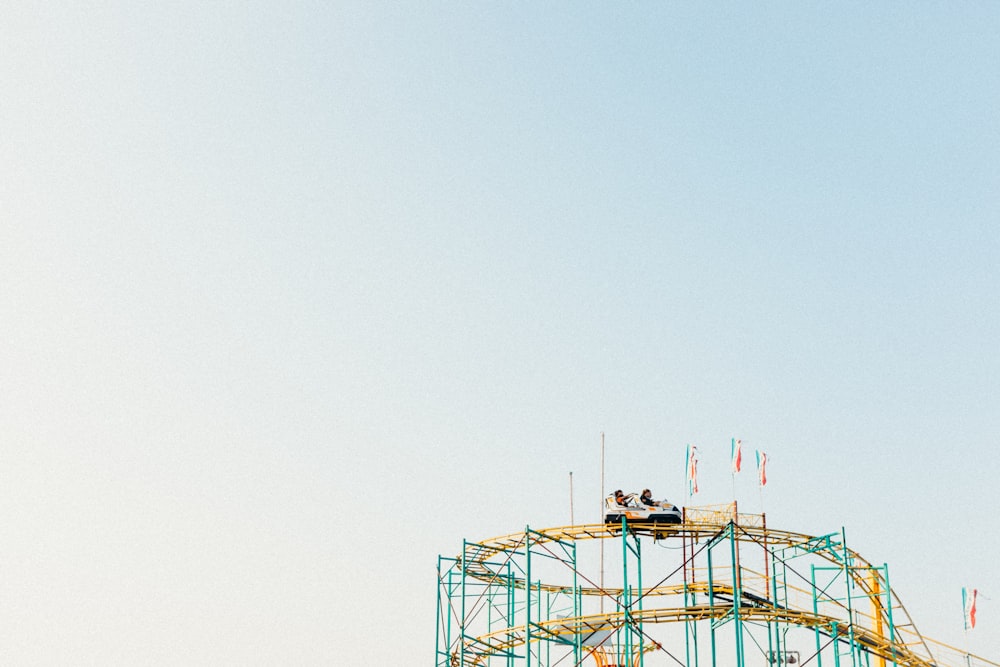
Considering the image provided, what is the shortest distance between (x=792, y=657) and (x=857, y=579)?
35.5 ft

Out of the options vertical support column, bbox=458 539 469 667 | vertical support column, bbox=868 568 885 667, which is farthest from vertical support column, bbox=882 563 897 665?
vertical support column, bbox=458 539 469 667

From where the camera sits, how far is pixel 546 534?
128ft

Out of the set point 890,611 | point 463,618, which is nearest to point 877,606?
point 890,611

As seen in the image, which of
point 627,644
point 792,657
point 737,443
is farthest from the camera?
point 792,657

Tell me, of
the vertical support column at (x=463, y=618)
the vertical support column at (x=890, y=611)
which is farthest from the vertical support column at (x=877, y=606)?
the vertical support column at (x=463, y=618)

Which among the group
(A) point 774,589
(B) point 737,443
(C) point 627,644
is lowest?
(C) point 627,644

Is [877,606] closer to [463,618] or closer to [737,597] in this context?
[737,597]

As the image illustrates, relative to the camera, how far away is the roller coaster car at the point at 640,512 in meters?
38.3

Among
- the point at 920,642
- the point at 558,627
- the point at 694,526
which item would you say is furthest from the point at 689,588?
the point at 920,642

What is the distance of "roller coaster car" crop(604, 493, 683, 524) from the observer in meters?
38.3

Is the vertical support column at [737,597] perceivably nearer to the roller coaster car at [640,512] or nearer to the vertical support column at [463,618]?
the roller coaster car at [640,512]

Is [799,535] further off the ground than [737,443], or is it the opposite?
[737,443]

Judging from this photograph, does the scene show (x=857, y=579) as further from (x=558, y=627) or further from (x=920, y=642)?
(x=558, y=627)

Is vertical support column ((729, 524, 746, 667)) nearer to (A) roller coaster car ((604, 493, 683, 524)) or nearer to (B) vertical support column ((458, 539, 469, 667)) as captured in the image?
(A) roller coaster car ((604, 493, 683, 524))
